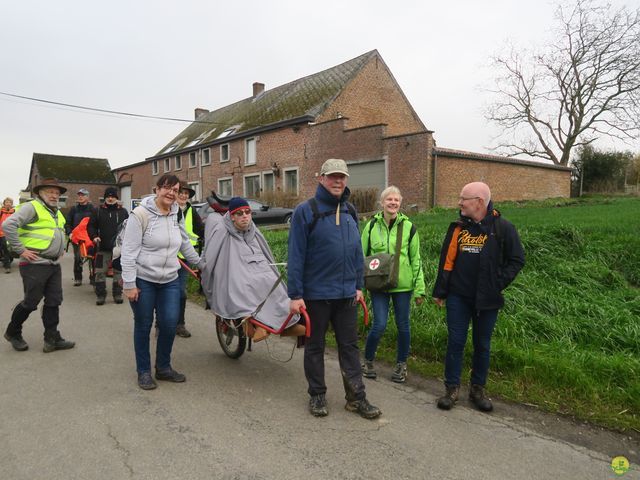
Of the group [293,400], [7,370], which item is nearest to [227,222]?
[293,400]

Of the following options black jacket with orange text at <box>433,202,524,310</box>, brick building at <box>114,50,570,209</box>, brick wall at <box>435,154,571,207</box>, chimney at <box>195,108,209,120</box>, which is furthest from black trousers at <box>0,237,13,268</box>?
chimney at <box>195,108,209,120</box>

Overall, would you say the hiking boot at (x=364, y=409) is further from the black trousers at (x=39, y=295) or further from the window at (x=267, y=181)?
the window at (x=267, y=181)

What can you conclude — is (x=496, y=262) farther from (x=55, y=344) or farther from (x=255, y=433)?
(x=55, y=344)

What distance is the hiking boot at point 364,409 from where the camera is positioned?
143 inches

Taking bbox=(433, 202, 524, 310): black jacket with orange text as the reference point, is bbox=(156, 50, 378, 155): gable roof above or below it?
above

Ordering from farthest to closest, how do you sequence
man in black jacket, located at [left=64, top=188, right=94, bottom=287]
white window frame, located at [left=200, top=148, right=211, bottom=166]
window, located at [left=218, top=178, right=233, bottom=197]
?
1. white window frame, located at [left=200, top=148, right=211, bottom=166]
2. window, located at [left=218, top=178, right=233, bottom=197]
3. man in black jacket, located at [left=64, top=188, right=94, bottom=287]

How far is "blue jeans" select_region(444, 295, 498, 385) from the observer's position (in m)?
3.91

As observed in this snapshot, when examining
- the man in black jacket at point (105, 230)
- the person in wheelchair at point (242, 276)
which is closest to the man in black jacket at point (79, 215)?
the man in black jacket at point (105, 230)

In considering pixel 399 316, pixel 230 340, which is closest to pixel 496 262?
pixel 399 316

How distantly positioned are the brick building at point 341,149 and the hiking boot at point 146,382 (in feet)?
56.2

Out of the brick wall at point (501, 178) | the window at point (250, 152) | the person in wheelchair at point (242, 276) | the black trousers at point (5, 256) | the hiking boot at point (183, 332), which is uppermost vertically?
the window at point (250, 152)

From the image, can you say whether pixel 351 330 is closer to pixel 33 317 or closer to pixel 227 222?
pixel 227 222

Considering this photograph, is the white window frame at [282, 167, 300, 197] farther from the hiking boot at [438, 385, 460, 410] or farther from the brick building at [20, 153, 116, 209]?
the brick building at [20, 153, 116, 209]

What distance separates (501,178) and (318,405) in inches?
844
